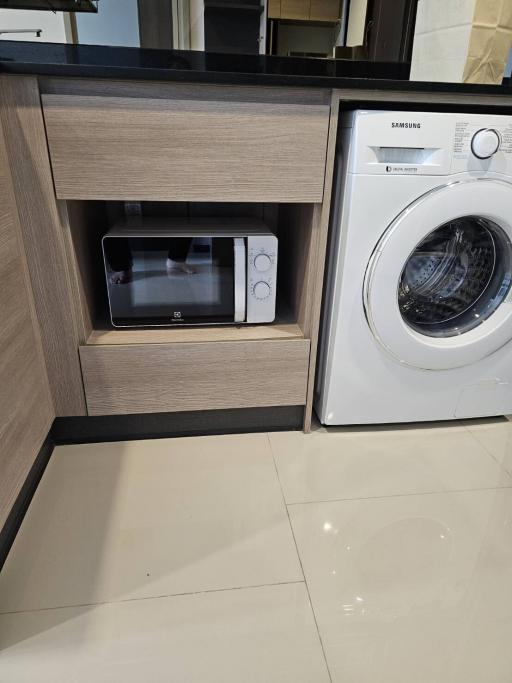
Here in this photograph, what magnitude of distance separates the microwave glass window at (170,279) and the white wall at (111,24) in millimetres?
2415

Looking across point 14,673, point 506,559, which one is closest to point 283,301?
point 506,559

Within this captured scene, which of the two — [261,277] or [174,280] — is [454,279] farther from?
[174,280]

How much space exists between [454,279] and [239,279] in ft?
1.96

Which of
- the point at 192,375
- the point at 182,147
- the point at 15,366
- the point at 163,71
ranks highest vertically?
the point at 163,71

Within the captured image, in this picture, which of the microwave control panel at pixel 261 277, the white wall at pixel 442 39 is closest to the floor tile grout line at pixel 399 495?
the microwave control panel at pixel 261 277

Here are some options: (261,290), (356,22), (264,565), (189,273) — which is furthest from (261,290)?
(356,22)

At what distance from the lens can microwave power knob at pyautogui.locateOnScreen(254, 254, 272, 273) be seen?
1.11 m

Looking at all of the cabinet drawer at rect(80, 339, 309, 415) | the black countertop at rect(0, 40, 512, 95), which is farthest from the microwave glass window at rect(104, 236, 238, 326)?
the black countertop at rect(0, 40, 512, 95)

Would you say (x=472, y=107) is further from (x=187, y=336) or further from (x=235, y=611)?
(x=235, y=611)

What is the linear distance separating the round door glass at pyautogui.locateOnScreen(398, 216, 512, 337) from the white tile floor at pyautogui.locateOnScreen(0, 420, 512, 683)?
13.7 inches

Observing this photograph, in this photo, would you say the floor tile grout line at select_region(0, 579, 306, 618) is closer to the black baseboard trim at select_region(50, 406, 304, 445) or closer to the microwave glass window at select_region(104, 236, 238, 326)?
the black baseboard trim at select_region(50, 406, 304, 445)

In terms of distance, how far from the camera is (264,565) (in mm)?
870

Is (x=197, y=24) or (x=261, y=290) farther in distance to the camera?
(x=197, y=24)

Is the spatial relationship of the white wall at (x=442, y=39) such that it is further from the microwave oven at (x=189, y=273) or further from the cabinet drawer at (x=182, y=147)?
the microwave oven at (x=189, y=273)
